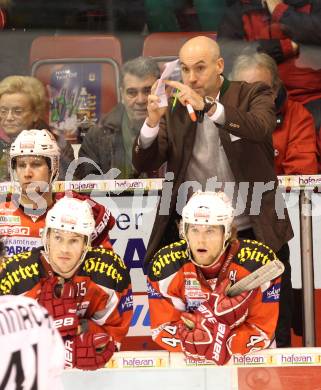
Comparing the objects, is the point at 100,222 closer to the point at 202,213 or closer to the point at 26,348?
the point at 202,213

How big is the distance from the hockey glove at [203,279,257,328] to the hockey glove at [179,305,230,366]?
37 millimetres

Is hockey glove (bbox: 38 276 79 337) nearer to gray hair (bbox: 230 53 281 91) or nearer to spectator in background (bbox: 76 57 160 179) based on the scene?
spectator in background (bbox: 76 57 160 179)

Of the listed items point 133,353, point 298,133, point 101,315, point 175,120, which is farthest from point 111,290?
point 298,133

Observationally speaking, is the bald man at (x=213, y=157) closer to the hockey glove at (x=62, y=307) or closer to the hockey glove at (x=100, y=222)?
the hockey glove at (x=100, y=222)

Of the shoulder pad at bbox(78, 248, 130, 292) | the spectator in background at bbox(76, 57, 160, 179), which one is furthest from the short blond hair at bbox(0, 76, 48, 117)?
the shoulder pad at bbox(78, 248, 130, 292)

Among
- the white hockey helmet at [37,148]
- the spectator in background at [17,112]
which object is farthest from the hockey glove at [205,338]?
the spectator in background at [17,112]

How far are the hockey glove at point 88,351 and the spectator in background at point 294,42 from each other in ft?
7.77

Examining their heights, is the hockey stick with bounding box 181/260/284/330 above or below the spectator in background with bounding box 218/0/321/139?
below

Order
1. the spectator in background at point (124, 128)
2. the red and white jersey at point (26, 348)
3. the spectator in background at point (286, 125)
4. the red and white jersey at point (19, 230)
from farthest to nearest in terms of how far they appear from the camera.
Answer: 1. the spectator in background at point (124, 128)
2. the spectator in background at point (286, 125)
3. the red and white jersey at point (19, 230)
4. the red and white jersey at point (26, 348)

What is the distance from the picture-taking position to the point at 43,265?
5910 millimetres

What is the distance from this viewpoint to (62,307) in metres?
5.69

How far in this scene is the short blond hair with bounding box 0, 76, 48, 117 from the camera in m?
7.34

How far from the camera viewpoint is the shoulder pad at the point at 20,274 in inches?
231

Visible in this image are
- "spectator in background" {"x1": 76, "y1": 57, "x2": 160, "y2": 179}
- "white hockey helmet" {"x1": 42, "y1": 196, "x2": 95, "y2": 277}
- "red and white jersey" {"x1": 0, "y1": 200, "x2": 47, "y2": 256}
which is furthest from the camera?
"spectator in background" {"x1": 76, "y1": 57, "x2": 160, "y2": 179}
